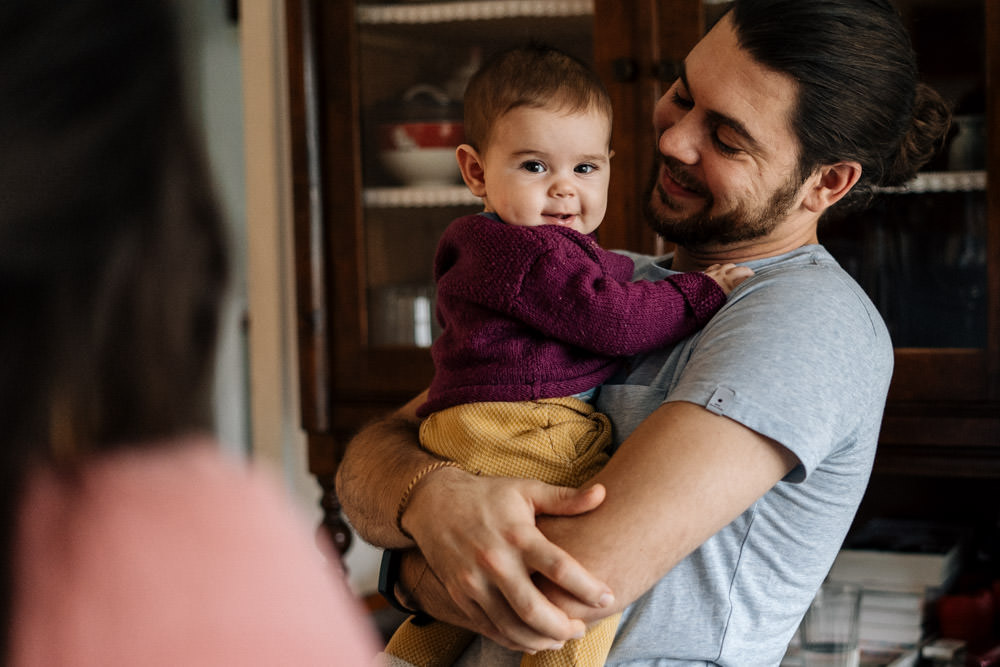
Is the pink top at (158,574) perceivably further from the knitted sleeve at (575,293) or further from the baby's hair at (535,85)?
the baby's hair at (535,85)

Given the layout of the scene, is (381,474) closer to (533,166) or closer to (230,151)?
(533,166)

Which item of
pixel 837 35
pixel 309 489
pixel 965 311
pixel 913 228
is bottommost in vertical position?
pixel 309 489

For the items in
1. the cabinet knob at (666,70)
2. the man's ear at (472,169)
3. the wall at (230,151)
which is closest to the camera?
the man's ear at (472,169)

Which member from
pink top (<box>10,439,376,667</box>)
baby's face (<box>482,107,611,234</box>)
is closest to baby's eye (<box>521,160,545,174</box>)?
baby's face (<box>482,107,611,234</box>)

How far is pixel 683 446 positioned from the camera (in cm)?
97

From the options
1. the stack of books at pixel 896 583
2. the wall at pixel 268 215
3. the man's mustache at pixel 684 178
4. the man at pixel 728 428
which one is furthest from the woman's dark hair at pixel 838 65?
the wall at pixel 268 215

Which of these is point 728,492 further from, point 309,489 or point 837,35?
point 309,489

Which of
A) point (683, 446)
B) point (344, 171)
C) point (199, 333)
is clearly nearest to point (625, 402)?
point (683, 446)

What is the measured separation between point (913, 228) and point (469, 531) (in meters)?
1.17

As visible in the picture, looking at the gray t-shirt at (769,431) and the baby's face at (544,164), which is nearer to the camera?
the gray t-shirt at (769,431)

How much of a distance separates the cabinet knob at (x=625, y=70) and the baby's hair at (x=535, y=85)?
1.82 feet

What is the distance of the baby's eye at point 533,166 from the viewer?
50.3 inches

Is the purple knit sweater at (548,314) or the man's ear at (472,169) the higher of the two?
the man's ear at (472,169)

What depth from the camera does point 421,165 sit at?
215cm
